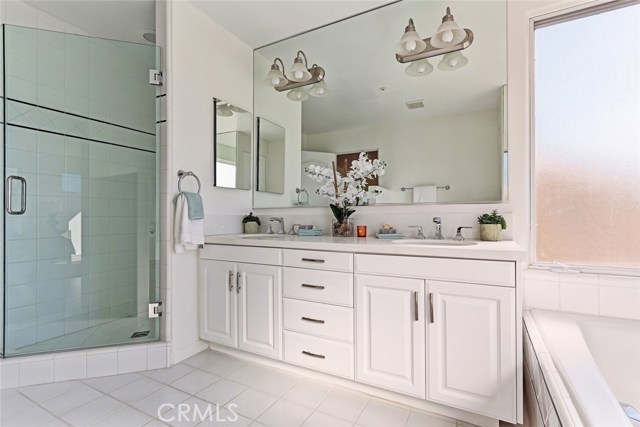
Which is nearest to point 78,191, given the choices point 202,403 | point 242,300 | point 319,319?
point 242,300

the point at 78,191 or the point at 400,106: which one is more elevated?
the point at 400,106

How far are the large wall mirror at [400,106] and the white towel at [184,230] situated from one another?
0.74m

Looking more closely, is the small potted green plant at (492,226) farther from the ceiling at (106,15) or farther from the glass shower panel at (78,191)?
the ceiling at (106,15)

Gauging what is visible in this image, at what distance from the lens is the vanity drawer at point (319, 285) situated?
5.15ft

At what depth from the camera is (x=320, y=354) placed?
Result: 164 centimetres

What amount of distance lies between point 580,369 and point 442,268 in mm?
557

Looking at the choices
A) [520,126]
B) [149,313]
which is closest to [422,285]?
[520,126]

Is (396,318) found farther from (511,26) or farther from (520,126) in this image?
(511,26)

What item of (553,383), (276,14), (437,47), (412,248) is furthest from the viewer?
(276,14)

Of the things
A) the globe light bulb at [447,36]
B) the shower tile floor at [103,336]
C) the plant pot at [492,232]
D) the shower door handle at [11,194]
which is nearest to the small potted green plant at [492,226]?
the plant pot at [492,232]

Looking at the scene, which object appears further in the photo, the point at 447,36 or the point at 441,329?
the point at 447,36

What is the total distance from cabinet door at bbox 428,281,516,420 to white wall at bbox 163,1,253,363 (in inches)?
63.6

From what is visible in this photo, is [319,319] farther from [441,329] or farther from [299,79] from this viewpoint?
[299,79]

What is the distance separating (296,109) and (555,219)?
1981mm
